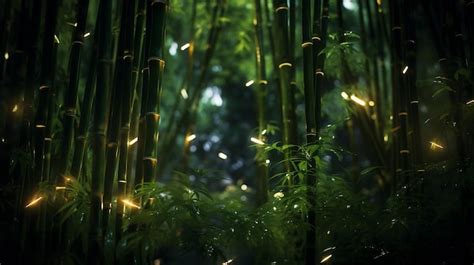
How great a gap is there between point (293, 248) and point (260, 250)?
0.19 m

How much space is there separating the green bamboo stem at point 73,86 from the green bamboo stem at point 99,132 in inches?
3.9

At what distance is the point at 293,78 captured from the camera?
2.88m

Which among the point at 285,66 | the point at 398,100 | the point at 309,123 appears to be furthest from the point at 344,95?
the point at 309,123

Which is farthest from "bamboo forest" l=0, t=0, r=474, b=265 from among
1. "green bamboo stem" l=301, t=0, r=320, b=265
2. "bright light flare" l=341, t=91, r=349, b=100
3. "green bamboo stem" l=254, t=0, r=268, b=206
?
"bright light flare" l=341, t=91, r=349, b=100

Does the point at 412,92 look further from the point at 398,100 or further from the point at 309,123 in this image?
the point at 309,123

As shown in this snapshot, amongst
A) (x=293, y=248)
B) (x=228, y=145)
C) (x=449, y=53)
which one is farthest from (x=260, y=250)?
(x=228, y=145)

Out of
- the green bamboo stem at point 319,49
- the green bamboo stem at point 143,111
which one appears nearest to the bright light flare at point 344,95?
the green bamboo stem at point 319,49

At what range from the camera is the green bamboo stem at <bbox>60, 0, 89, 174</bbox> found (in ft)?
8.24

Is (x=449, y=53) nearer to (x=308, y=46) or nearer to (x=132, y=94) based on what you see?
(x=308, y=46)

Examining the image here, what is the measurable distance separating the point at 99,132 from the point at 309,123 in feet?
3.21

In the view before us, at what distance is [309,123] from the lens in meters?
2.45

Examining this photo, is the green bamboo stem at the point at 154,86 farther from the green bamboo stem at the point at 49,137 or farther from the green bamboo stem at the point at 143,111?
the green bamboo stem at the point at 49,137

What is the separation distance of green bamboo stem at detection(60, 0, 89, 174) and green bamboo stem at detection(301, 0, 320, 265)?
3.64ft

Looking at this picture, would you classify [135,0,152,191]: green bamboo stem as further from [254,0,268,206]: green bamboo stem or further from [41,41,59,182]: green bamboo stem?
[254,0,268,206]: green bamboo stem
